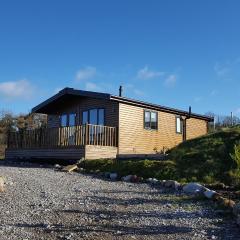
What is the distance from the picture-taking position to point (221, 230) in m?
7.68

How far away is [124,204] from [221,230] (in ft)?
9.26

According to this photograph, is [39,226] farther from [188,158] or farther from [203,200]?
[188,158]

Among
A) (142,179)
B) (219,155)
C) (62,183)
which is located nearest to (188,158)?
(219,155)

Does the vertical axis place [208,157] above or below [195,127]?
below

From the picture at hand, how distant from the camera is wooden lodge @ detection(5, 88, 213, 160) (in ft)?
70.9

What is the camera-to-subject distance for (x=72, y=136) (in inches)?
867

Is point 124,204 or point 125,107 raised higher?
point 125,107

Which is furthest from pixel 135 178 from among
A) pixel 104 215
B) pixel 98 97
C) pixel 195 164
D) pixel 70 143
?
pixel 98 97

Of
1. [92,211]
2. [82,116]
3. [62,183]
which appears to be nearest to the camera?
[92,211]

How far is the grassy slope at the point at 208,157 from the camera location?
1472cm

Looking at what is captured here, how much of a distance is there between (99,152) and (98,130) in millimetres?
1209

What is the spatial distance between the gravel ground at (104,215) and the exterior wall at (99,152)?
8.07 meters

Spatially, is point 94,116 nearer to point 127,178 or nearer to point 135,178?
point 127,178

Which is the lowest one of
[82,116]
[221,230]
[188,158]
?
[221,230]
